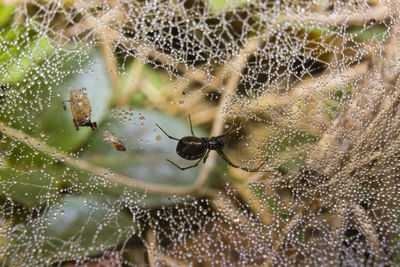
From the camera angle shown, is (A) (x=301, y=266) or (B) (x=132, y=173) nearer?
(A) (x=301, y=266)

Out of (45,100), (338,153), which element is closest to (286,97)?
(338,153)

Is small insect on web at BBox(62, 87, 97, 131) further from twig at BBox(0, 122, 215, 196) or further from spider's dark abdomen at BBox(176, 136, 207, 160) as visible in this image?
spider's dark abdomen at BBox(176, 136, 207, 160)

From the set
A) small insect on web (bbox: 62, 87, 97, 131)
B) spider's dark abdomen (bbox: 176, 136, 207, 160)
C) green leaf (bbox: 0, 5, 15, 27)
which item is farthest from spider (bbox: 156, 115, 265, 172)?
green leaf (bbox: 0, 5, 15, 27)

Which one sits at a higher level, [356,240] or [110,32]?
[110,32]

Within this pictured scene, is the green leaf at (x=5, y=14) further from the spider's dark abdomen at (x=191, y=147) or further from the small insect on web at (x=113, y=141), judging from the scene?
the spider's dark abdomen at (x=191, y=147)

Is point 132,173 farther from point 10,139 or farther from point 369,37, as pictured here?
point 369,37

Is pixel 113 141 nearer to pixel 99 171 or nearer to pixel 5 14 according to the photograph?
pixel 99 171
